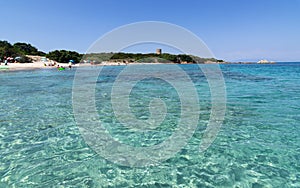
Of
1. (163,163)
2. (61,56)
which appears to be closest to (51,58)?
(61,56)

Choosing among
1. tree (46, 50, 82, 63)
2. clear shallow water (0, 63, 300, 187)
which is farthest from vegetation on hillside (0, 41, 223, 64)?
clear shallow water (0, 63, 300, 187)

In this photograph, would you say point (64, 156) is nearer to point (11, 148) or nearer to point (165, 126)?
point (11, 148)

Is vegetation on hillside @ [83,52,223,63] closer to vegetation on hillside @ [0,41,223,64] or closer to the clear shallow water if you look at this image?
vegetation on hillside @ [0,41,223,64]

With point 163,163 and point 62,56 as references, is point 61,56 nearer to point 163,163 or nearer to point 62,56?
point 62,56

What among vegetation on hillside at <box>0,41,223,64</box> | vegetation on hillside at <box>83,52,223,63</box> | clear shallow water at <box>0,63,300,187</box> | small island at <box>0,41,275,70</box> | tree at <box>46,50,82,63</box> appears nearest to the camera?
clear shallow water at <box>0,63,300,187</box>

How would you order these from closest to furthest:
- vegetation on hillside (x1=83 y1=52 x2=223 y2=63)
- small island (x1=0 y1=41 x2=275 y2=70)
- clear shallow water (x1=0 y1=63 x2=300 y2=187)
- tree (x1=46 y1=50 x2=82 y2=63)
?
clear shallow water (x1=0 y1=63 x2=300 y2=187), vegetation on hillside (x1=83 y1=52 x2=223 y2=63), small island (x1=0 y1=41 x2=275 y2=70), tree (x1=46 y1=50 x2=82 y2=63)

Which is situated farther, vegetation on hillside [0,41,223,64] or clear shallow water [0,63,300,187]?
vegetation on hillside [0,41,223,64]

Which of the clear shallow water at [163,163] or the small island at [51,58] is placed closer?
the clear shallow water at [163,163]

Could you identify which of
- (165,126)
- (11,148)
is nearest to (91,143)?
(11,148)

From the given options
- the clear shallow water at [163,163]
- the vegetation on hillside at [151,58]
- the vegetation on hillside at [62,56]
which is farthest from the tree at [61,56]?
the clear shallow water at [163,163]

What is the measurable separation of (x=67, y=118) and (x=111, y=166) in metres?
4.45

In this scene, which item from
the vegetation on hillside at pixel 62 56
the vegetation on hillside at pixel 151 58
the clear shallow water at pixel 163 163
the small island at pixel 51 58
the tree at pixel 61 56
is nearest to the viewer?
the clear shallow water at pixel 163 163

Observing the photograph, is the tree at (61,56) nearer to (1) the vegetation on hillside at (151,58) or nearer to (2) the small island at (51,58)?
(2) the small island at (51,58)

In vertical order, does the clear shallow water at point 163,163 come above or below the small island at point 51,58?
below
